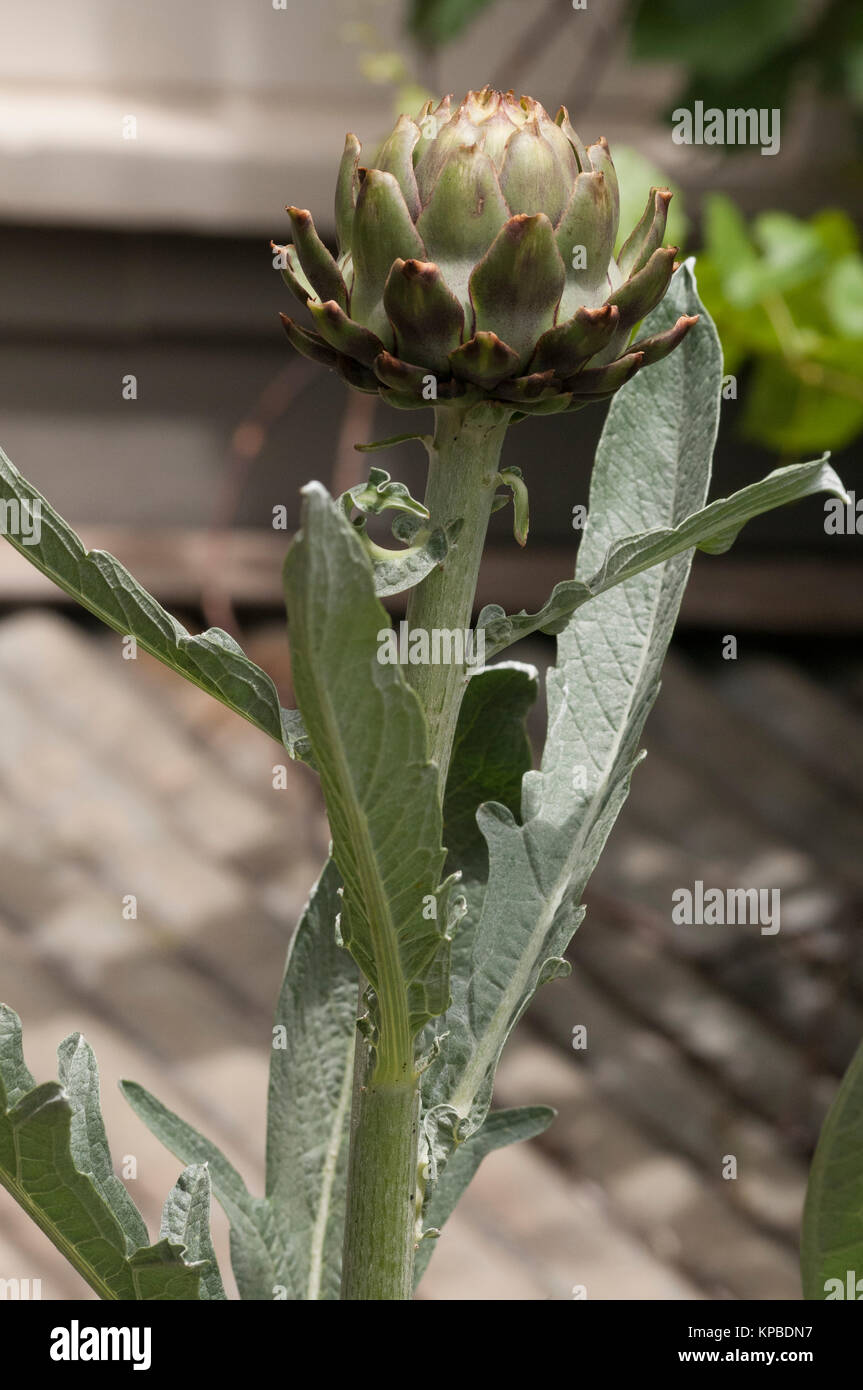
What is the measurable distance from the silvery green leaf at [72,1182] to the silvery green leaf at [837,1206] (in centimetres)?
15

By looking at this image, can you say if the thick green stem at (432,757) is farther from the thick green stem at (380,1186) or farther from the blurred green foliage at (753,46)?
the blurred green foliage at (753,46)

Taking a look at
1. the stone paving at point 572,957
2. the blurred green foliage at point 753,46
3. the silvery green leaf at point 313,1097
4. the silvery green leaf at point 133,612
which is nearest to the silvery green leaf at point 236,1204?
the silvery green leaf at point 313,1097

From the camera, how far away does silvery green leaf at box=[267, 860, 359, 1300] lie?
0.35 metres

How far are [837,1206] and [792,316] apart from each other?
1039 mm

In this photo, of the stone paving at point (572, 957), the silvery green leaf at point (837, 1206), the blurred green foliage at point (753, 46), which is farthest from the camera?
the blurred green foliage at point (753, 46)

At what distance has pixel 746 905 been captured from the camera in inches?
56.1

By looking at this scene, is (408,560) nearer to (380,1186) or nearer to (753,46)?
(380,1186)

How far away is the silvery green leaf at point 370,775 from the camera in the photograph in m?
0.22

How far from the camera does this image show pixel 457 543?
28cm

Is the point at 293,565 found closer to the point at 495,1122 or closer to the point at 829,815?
the point at 495,1122

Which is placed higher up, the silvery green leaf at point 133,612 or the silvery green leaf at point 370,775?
the silvery green leaf at point 133,612

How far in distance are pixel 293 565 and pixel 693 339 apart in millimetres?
171

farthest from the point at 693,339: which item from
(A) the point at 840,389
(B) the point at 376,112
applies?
(B) the point at 376,112

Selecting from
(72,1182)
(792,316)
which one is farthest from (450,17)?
(72,1182)
